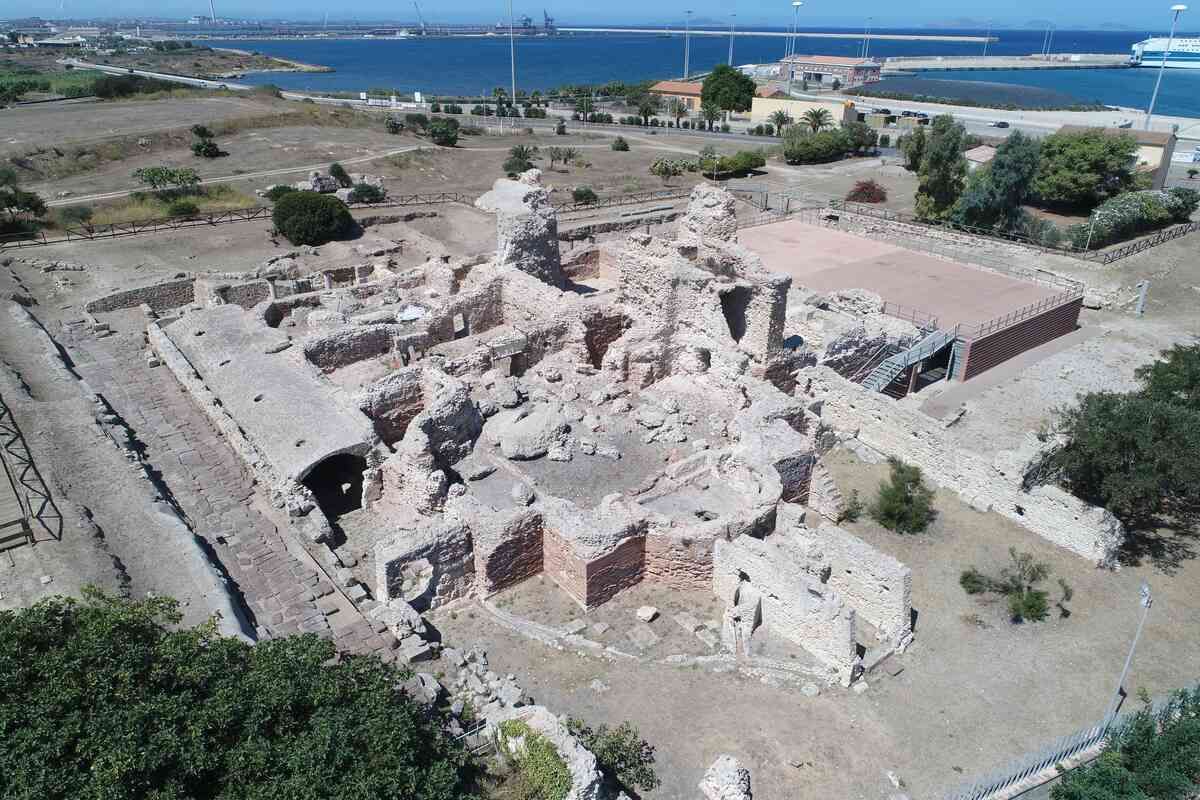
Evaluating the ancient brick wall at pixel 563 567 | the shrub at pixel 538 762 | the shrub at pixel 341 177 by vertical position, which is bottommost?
the ancient brick wall at pixel 563 567

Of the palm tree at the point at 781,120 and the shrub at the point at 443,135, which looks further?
the palm tree at the point at 781,120

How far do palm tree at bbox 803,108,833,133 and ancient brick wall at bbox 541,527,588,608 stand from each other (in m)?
59.0

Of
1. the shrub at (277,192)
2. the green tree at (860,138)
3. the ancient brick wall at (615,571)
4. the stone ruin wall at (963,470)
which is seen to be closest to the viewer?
the ancient brick wall at (615,571)

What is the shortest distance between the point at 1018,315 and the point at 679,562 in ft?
58.5

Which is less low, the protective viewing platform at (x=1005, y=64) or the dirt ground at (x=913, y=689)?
the protective viewing platform at (x=1005, y=64)

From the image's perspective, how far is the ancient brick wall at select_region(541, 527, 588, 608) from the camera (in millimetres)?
14078

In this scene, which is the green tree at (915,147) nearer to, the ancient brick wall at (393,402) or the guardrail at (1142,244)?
the guardrail at (1142,244)

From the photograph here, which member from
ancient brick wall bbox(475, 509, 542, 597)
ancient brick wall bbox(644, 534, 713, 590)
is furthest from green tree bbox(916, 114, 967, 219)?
ancient brick wall bbox(475, 509, 542, 597)

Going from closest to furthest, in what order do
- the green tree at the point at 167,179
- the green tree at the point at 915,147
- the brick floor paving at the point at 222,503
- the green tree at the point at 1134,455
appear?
1. the brick floor paving at the point at 222,503
2. the green tree at the point at 1134,455
3. the green tree at the point at 167,179
4. the green tree at the point at 915,147

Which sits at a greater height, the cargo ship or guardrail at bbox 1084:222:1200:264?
the cargo ship

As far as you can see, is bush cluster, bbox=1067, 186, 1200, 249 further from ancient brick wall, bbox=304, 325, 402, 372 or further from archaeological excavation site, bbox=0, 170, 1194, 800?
ancient brick wall, bbox=304, 325, 402, 372

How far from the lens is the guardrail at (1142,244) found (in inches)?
1344

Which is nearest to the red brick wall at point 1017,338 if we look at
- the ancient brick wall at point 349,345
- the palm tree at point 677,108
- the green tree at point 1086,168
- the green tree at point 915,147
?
the ancient brick wall at point 349,345

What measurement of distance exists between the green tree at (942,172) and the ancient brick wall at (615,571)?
32.6 meters
